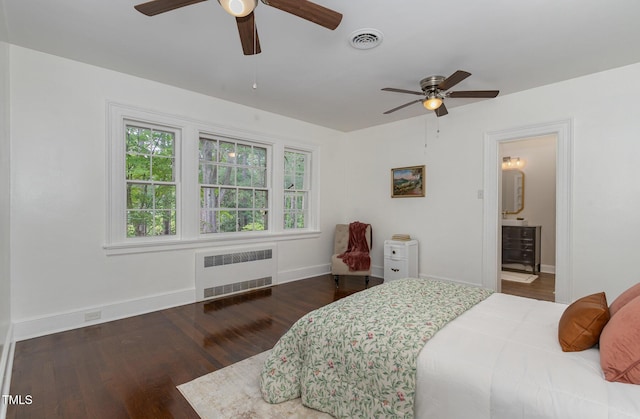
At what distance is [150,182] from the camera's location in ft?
11.4

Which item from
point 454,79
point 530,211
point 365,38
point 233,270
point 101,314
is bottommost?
point 101,314

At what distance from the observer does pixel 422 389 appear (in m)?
1.39

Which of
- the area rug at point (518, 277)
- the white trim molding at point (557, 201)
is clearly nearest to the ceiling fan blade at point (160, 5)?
the white trim molding at point (557, 201)

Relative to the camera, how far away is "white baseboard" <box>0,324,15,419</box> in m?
1.74

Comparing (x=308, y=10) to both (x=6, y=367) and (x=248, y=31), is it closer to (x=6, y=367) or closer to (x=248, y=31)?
(x=248, y=31)

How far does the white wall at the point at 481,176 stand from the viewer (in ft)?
10.0

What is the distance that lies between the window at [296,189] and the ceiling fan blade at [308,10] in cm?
→ 320

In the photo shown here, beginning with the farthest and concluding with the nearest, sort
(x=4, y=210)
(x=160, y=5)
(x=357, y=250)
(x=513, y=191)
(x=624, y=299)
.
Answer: (x=513, y=191) < (x=357, y=250) < (x=4, y=210) < (x=160, y=5) < (x=624, y=299)

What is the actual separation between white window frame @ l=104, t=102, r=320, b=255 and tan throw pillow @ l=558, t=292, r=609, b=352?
361 cm

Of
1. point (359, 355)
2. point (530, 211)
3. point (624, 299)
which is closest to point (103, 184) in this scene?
point (359, 355)

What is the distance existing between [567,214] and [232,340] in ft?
12.6

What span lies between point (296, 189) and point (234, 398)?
355 centimetres

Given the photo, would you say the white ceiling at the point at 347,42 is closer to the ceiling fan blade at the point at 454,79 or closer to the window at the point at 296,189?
the ceiling fan blade at the point at 454,79

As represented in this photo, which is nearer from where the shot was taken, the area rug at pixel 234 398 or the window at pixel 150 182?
the area rug at pixel 234 398
